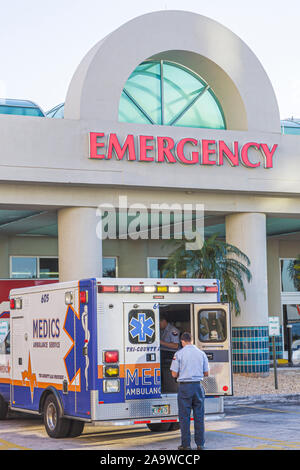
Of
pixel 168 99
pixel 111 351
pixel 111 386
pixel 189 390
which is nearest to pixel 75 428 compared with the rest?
pixel 111 386

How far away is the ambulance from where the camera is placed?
1214cm

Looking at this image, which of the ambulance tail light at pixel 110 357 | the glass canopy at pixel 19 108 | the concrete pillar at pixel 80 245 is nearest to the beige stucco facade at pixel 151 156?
the concrete pillar at pixel 80 245

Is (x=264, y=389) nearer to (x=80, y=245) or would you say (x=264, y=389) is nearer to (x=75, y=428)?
(x=80, y=245)

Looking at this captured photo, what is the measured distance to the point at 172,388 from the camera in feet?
46.6

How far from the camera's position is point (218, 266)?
22.3m

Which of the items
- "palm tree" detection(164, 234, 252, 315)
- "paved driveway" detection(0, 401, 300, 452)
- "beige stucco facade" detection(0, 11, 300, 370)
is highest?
"beige stucco facade" detection(0, 11, 300, 370)

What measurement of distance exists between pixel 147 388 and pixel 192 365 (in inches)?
44.2

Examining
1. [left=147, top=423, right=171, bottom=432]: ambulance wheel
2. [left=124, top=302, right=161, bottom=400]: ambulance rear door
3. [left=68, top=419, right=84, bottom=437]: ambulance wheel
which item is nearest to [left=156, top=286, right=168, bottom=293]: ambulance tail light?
[left=124, top=302, right=161, bottom=400]: ambulance rear door

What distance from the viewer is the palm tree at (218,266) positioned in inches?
875

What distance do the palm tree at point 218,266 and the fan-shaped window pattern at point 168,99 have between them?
3590mm

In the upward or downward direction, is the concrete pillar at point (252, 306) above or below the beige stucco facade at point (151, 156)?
below

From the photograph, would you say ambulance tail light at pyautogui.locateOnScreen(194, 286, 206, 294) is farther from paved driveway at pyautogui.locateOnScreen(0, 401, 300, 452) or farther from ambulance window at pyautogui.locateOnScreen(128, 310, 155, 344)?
paved driveway at pyautogui.locateOnScreen(0, 401, 300, 452)

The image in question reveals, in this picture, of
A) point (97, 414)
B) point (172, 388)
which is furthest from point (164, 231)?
point (97, 414)

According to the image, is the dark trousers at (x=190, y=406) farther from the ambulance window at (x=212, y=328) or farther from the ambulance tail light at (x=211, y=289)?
the ambulance tail light at (x=211, y=289)
